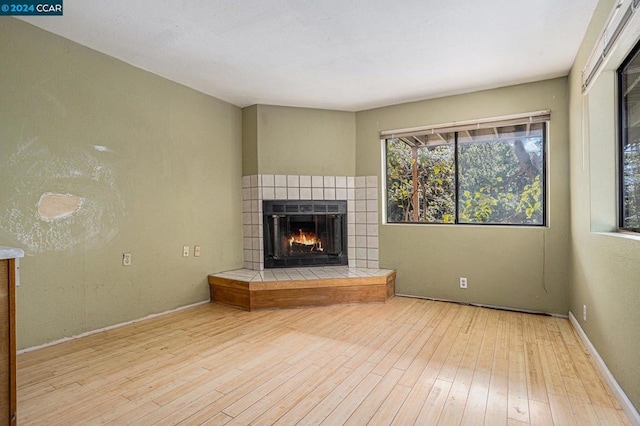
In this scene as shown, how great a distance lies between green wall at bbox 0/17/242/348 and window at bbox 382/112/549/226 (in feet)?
6.97

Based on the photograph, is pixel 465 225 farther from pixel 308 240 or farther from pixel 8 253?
pixel 8 253

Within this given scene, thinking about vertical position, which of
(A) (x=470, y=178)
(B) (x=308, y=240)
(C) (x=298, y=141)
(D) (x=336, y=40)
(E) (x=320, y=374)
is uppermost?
(D) (x=336, y=40)

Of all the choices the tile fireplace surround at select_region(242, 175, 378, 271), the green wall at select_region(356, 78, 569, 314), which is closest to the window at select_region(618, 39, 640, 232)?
the green wall at select_region(356, 78, 569, 314)

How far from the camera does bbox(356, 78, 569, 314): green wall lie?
124 inches

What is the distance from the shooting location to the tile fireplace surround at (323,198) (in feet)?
13.2

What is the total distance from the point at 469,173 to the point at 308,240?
2006mm

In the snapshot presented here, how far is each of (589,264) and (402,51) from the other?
6.87ft

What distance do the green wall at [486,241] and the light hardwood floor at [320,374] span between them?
1.21 ft

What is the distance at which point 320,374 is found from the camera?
6.80 ft

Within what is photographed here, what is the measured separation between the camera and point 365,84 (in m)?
3.39

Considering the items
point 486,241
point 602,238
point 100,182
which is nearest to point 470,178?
point 486,241

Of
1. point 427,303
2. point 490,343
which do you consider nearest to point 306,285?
point 427,303

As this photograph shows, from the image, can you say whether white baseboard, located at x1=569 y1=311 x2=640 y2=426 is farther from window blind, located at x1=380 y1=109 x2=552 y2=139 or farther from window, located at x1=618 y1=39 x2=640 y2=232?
window blind, located at x1=380 y1=109 x2=552 y2=139

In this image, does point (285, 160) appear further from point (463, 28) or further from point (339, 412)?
point (339, 412)
